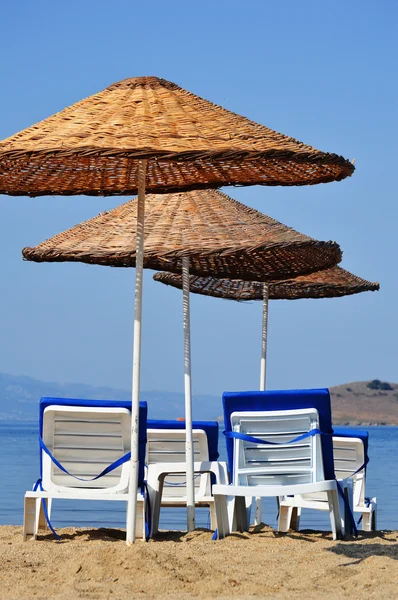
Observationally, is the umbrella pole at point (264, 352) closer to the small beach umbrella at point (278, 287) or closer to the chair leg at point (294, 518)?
the small beach umbrella at point (278, 287)

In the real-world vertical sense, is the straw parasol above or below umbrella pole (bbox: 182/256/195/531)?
above

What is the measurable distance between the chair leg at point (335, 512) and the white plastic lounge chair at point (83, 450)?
3.60 ft

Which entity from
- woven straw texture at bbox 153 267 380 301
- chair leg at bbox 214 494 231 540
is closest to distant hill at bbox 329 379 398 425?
woven straw texture at bbox 153 267 380 301

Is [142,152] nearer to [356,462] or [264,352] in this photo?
[356,462]

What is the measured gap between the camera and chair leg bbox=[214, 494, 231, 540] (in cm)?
633

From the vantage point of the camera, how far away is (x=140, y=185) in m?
6.07

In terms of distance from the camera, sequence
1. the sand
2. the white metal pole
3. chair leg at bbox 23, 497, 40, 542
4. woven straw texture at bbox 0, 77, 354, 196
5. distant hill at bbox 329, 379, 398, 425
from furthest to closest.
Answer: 1. distant hill at bbox 329, 379, 398, 425
2. the white metal pole
3. chair leg at bbox 23, 497, 40, 542
4. woven straw texture at bbox 0, 77, 354, 196
5. the sand

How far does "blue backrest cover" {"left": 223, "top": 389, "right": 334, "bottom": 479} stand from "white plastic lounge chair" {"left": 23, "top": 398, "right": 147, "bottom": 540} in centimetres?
50

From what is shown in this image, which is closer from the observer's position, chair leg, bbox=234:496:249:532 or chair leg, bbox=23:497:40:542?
chair leg, bbox=23:497:40:542

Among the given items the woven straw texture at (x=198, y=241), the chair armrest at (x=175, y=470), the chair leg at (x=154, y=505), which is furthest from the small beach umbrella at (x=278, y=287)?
the chair leg at (x=154, y=505)

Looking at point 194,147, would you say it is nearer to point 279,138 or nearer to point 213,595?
Answer: point 279,138

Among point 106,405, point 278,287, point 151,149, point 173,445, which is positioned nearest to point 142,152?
point 151,149

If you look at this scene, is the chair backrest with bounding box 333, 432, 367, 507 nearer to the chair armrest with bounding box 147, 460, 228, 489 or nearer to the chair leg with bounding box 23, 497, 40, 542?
the chair armrest with bounding box 147, 460, 228, 489

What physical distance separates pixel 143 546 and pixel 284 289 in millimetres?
4879
